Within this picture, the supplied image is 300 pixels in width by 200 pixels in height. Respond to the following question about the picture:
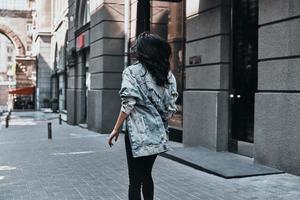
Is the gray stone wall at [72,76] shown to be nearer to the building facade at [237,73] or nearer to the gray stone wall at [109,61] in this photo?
the gray stone wall at [109,61]

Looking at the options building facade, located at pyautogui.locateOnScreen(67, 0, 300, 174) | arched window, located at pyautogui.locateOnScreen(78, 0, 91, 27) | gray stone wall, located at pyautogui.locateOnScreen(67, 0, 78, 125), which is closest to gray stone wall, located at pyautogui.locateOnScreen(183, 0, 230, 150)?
building facade, located at pyautogui.locateOnScreen(67, 0, 300, 174)

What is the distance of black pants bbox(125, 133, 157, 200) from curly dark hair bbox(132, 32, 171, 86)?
658mm

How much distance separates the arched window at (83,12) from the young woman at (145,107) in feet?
55.7

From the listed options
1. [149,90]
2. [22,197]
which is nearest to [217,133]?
[22,197]

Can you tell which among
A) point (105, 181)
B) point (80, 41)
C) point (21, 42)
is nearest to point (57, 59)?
point (21, 42)

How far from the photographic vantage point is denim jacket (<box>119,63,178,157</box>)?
4461mm

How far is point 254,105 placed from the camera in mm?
9469

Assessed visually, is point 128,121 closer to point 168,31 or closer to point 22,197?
point 22,197

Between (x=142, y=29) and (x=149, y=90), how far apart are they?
732cm

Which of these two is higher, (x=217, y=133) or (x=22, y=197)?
(x=217, y=133)

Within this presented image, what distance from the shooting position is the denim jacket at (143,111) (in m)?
4.46

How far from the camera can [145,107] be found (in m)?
4.53

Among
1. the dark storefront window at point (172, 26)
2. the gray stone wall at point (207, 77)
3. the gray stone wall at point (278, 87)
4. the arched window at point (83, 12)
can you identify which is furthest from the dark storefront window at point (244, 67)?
the arched window at point (83, 12)

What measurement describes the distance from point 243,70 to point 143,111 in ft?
19.7
